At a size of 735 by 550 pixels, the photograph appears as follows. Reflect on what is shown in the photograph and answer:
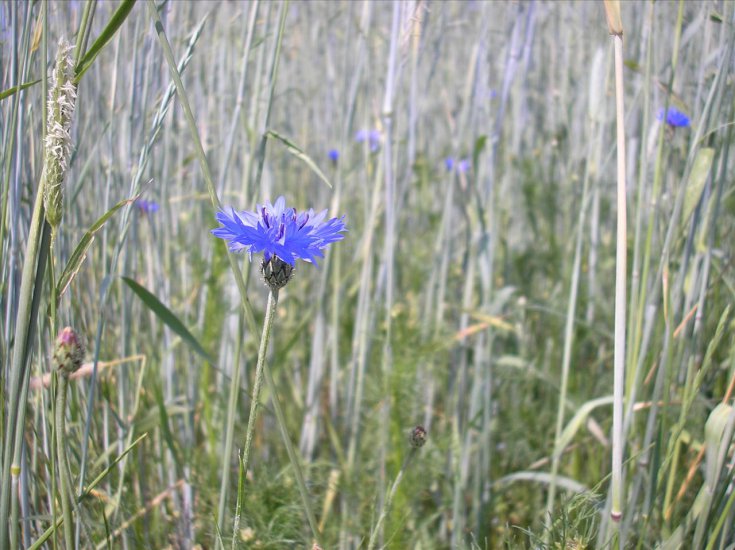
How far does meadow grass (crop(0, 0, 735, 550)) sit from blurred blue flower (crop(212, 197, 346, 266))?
3 cm

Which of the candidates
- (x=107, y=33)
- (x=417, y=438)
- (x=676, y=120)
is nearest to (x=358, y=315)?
(x=417, y=438)

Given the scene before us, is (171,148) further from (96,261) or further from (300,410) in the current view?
(300,410)

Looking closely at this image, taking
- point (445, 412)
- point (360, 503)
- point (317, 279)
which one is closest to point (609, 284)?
point (445, 412)

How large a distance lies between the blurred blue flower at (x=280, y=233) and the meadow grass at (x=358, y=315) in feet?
0.11

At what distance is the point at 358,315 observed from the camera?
1.34 meters

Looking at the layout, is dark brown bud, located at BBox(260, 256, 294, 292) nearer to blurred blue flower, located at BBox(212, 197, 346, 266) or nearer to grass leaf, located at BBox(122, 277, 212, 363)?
blurred blue flower, located at BBox(212, 197, 346, 266)

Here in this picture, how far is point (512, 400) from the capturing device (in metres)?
1.54

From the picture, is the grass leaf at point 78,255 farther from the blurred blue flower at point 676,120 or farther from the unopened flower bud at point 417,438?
the blurred blue flower at point 676,120

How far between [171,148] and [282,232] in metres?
0.89

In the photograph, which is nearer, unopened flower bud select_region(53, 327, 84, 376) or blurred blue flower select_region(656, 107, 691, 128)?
unopened flower bud select_region(53, 327, 84, 376)

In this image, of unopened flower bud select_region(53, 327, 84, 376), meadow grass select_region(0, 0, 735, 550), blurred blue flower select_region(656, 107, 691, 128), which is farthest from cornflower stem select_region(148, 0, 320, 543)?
blurred blue flower select_region(656, 107, 691, 128)

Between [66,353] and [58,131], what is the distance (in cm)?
20

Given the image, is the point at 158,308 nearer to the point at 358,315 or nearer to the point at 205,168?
the point at 205,168

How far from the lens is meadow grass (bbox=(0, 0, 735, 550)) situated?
0.75 m
